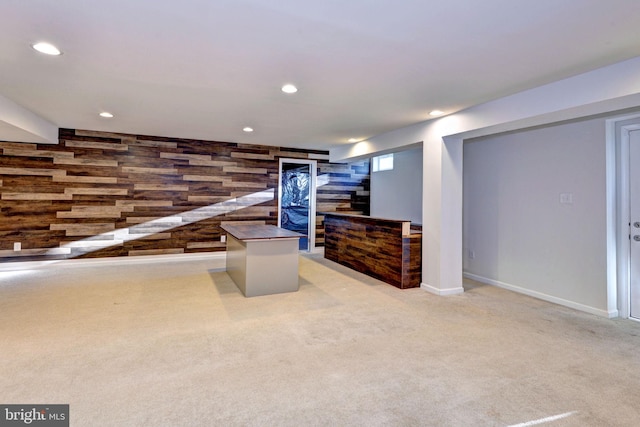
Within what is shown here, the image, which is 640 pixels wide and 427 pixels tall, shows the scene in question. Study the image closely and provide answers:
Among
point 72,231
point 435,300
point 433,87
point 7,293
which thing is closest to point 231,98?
point 433,87

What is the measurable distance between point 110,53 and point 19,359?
233cm

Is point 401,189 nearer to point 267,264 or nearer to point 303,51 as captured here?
point 267,264

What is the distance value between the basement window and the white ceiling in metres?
2.99

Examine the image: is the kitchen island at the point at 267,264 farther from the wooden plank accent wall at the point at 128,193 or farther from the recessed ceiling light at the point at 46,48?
the wooden plank accent wall at the point at 128,193

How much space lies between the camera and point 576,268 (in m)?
3.55

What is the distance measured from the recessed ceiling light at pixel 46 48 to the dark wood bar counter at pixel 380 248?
384cm

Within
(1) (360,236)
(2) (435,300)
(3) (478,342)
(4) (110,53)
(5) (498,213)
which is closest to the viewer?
(4) (110,53)

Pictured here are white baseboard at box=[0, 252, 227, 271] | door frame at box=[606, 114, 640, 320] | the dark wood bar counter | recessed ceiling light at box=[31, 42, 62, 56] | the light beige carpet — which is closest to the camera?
the light beige carpet

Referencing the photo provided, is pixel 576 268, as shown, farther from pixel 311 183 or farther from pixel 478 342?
pixel 311 183

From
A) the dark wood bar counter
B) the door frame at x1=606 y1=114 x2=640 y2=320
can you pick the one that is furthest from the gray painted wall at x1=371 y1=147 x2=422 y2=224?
the door frame at x1=606 y1=114 x2=640 y2=320

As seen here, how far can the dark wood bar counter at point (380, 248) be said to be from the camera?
4285mm

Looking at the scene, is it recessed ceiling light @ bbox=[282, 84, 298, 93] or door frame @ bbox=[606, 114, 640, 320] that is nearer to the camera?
recessed ceiling light @ bbox=[282, 84, 298, 93]

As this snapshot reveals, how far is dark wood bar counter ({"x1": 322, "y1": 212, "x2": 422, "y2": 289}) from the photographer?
14.1ft

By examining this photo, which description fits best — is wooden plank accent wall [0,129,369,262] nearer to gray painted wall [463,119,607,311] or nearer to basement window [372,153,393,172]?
basement window [372,153,393,172]
